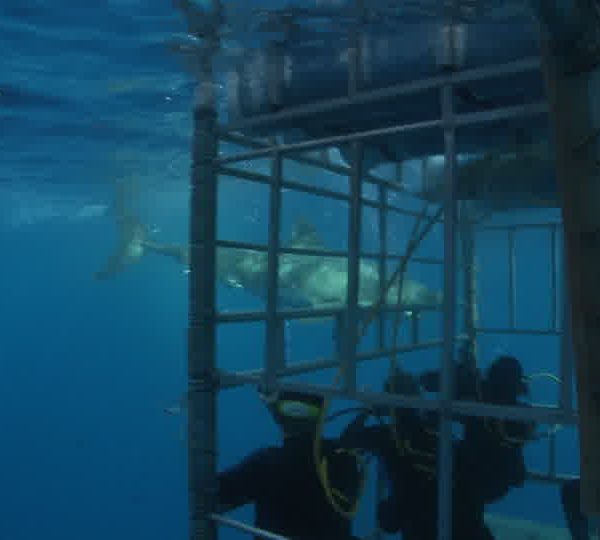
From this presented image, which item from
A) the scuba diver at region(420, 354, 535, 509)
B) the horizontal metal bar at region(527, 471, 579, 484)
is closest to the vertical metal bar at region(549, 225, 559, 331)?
the horizontal metal bar at region(527, 471, 579, 484)

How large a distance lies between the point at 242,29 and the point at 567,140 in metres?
6.00

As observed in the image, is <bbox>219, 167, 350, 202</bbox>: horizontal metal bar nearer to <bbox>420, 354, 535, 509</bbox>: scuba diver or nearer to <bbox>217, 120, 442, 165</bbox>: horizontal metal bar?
<bbox>217, 120, 442, 165</bbox>: horizontal metal bar

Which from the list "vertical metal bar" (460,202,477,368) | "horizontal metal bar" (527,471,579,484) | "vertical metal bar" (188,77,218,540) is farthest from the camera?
"vertical metal bar" (460,202,477,368)

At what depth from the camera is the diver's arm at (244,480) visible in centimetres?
504

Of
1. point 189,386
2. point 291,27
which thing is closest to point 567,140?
point 189,386

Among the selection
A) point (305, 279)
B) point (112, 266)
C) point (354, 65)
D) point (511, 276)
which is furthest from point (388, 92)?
point (112, 266)

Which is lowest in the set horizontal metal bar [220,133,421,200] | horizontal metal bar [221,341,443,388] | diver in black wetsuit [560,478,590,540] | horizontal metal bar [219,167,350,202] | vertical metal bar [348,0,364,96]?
diver in black wetsuit [560,478,590,540]

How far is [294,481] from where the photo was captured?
4.98 metres

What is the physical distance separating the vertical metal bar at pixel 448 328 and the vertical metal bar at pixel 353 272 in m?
0.63

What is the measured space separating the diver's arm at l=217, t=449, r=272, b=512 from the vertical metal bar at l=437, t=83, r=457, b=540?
1.52 metres

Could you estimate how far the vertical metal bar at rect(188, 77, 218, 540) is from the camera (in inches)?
197

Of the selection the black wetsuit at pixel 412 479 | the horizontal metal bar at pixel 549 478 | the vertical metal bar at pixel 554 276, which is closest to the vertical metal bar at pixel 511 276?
the vertical metal bar at pixel 554 276

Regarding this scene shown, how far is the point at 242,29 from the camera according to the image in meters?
7.76

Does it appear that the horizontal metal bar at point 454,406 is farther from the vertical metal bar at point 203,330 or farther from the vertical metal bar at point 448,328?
the vertical metal bar at point 203,330
